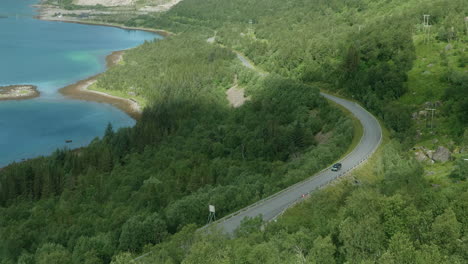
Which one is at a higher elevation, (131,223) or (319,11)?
(319,11)

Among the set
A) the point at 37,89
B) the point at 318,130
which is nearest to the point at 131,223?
the point at 318,130

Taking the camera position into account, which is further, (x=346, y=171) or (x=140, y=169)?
(x=140, y=169)

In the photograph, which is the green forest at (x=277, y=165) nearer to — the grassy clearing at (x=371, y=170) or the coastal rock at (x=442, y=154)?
the grassy clearing at (x=371, y=170)

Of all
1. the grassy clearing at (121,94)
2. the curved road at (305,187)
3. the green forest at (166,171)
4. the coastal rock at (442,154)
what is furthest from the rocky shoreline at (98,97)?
the coastal rock at (442,154)

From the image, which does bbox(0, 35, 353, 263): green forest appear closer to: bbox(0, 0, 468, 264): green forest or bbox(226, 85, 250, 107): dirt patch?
bbox(0, 0, 468, 264): green forest

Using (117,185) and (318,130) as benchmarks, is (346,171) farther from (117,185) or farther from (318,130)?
(117,185)

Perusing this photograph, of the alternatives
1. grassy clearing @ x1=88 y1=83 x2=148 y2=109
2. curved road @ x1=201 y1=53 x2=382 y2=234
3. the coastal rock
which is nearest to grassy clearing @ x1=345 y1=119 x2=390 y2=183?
curved road @ x1=201 y1=53 x2=382 y2=234

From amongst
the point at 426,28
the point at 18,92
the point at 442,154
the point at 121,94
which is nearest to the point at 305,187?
the point at 442,154
